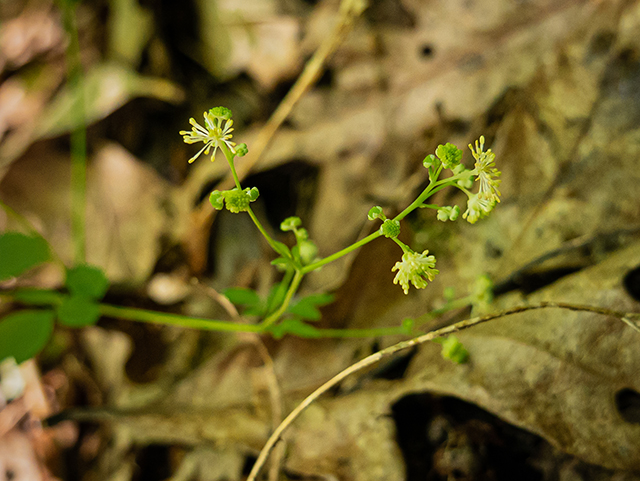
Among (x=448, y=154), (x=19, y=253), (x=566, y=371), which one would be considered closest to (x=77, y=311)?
(x=19, y=253)

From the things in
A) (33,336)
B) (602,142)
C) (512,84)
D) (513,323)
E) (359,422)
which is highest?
(512,84)

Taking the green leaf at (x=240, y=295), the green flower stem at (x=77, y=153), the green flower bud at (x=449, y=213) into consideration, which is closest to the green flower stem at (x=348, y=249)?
the green flower bud at (x=449, y=213)

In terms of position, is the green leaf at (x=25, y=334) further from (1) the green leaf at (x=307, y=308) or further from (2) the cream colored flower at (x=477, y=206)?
(2) the cream colored flower at (x=477, y=206)

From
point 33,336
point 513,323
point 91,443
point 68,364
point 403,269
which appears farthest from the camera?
point 68,364

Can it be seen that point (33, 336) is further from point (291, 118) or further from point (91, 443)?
point (291, 118)

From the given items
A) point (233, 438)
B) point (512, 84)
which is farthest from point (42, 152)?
point (512, 84)

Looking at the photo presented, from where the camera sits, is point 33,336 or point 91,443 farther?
point 91,443

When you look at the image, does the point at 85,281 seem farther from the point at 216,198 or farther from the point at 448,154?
the point at 448,154
